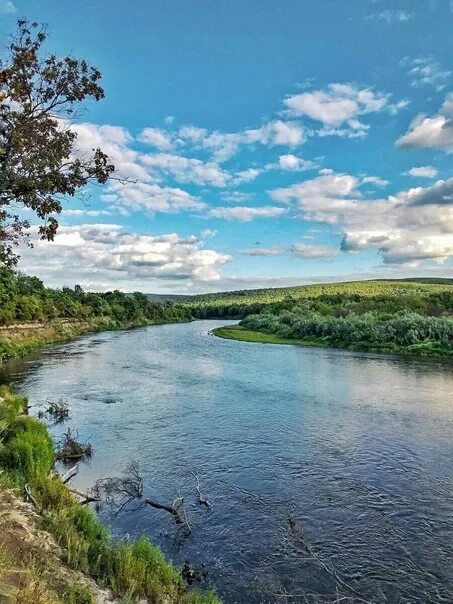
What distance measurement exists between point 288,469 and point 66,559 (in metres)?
12.1

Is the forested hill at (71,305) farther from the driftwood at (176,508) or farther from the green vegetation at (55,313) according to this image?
the driftwood at (176,508)

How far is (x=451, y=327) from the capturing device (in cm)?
6150

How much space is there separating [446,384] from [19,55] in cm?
3856

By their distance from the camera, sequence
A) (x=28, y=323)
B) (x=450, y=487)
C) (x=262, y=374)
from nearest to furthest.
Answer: (x=450, y=487), (x=262, y=374), (x=28, y=323)

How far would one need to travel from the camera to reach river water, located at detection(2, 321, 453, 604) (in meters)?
13.6

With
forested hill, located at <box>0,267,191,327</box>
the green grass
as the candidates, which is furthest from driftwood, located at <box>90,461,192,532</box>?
the green grass

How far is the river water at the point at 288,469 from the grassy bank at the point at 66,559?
201cm

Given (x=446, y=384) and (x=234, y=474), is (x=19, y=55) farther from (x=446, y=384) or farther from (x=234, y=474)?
(x=446, y=384)

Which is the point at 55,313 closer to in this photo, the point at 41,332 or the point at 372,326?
the point at 41,332

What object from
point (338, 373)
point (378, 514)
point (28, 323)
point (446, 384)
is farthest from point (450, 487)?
point (28, 323)

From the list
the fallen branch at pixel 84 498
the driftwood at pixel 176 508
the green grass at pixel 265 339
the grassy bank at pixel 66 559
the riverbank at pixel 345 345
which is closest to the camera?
the grassy bank at pixel 66 559

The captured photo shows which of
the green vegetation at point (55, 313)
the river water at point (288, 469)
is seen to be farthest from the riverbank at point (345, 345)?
the green vegetation at point (55, 313)

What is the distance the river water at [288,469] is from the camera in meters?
13.6

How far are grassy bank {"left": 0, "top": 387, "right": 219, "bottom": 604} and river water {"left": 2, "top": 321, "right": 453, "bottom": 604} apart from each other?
2.01 meters
